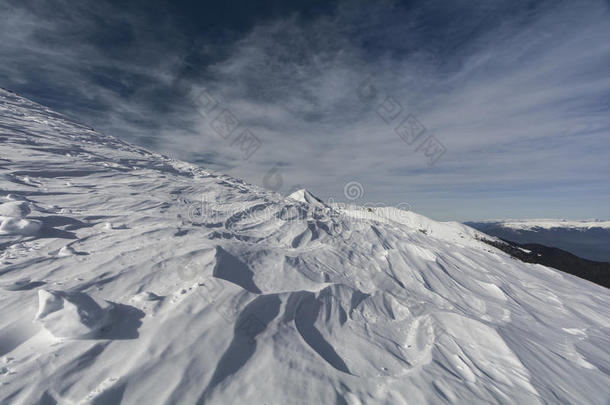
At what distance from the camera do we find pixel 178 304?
3.17 m

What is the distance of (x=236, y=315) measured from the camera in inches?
126

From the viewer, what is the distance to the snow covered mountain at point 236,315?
2.35 metres

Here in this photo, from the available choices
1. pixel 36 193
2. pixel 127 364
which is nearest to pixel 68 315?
pixel 127 364

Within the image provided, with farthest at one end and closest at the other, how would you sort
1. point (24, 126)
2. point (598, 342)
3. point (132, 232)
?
1. point (24, 126)
2. point (598, 342)
3. point (132, 232)

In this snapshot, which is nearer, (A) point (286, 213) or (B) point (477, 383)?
(B) point (477, 383)

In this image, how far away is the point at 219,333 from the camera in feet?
9.46

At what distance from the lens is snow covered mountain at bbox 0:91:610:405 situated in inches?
92.7

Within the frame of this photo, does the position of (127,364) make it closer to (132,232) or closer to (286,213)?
(132,232)

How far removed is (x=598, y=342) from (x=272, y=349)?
23.6 feet

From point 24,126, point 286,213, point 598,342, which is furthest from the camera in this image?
point 24,126

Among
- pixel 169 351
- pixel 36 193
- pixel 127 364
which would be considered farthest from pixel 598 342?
pixel 36 193

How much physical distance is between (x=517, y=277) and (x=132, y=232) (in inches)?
491

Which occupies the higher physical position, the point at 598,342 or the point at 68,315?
the point at 68,315

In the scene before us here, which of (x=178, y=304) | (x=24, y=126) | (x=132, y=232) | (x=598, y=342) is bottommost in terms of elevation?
(x=598, y=342)
